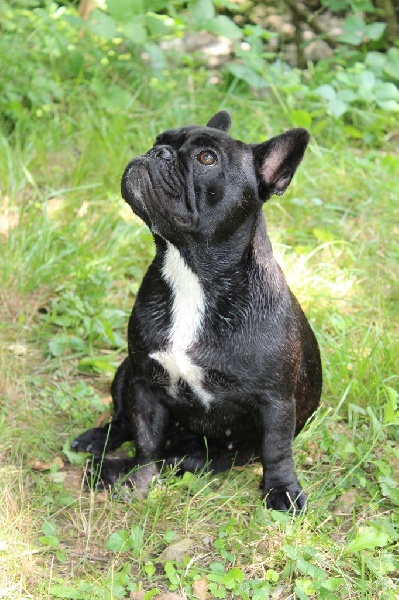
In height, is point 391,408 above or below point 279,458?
above

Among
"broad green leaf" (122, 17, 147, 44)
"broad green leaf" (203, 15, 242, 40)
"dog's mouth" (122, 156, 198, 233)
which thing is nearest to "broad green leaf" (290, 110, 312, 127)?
"broad green leaf" (203, 15, 242, 40)

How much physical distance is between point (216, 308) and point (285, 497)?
851 mm

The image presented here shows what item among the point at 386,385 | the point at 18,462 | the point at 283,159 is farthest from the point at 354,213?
the point at 18,462

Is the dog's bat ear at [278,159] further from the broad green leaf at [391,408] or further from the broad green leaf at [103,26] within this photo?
the broad green leaf at [103,26]

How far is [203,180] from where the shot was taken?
3383mm

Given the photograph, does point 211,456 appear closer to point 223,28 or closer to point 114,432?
point 114,432

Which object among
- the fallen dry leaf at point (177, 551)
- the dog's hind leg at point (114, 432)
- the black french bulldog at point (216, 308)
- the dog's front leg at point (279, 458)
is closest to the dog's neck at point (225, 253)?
the black french bulldog at point (216, 308)

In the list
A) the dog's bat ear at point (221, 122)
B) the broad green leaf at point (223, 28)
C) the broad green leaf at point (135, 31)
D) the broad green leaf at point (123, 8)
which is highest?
the dog's bat ear at point (221, 122)

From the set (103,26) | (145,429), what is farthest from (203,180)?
(103,26)

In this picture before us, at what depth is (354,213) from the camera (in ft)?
19.4

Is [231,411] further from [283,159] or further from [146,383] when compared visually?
[283,159]

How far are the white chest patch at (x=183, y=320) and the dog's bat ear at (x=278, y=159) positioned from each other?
458 mm

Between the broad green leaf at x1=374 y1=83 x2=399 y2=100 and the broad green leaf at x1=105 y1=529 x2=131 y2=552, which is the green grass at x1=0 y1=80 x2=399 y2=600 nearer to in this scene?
the broad green leaf at x1=105 y1=529 x2=131 y2=552

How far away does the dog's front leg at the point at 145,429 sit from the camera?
3.81 meters
